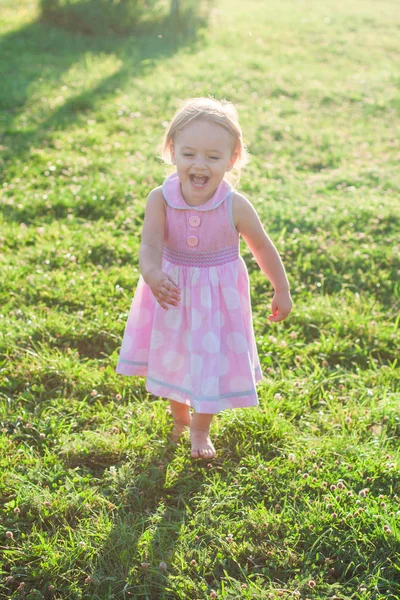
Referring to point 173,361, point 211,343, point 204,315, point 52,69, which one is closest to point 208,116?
point 204,315

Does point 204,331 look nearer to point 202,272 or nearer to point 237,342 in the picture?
point 237,342

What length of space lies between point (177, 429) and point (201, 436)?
229 mm

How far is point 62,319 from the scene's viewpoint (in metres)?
4.31

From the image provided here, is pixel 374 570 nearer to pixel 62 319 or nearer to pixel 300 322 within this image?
pixel 300 322

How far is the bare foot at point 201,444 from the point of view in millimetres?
3223

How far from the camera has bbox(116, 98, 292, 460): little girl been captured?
284 centimetres

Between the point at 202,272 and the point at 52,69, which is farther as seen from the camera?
the point at 52,69

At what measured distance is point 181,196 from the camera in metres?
2.99

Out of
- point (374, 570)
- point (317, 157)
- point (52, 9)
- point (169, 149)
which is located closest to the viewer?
point (374, 570)

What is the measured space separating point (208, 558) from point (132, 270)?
102 inches

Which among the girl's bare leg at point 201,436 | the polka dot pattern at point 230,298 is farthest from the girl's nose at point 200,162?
the girl's bare leg at point 201,436

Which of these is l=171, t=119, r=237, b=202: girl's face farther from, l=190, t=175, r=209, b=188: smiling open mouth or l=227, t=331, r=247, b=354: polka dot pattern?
l=227, t=331, r=247, b=354: polka dot pattern

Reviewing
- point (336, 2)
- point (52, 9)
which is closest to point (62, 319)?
point (52, 9)

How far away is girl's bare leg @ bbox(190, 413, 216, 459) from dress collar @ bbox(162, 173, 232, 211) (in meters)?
1.04
